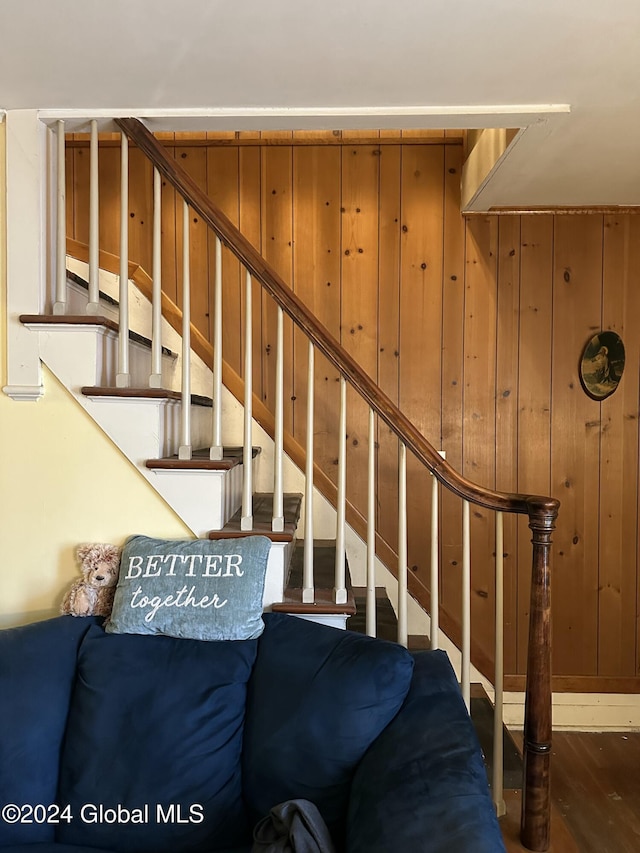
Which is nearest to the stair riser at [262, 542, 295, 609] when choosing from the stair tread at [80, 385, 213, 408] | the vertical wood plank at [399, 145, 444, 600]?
the stair tread at [80, 385, 213, 408]

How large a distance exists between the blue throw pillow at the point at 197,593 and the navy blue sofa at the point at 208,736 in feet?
0.15

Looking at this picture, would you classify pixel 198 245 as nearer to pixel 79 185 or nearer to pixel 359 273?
pixel 79 185

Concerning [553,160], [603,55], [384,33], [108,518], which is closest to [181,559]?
[108,518]

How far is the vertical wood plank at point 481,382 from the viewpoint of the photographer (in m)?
2.77

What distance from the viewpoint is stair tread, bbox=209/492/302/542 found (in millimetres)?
1786

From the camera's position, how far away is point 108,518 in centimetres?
186

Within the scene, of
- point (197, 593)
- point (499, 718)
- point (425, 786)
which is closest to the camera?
point (425, 786)

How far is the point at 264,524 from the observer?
191 cm

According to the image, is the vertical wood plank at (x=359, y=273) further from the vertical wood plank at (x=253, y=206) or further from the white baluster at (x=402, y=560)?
the white baluster at (x=402, y=560)

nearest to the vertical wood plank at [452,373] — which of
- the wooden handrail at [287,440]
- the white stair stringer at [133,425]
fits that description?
the wooden handrail at [287,440]

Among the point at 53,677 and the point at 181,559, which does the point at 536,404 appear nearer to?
the point at 181,559

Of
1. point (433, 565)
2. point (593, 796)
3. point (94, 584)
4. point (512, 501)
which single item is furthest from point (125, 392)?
point (593, 796)

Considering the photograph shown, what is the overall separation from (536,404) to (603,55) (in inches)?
63.0

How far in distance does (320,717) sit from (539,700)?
688 mm
